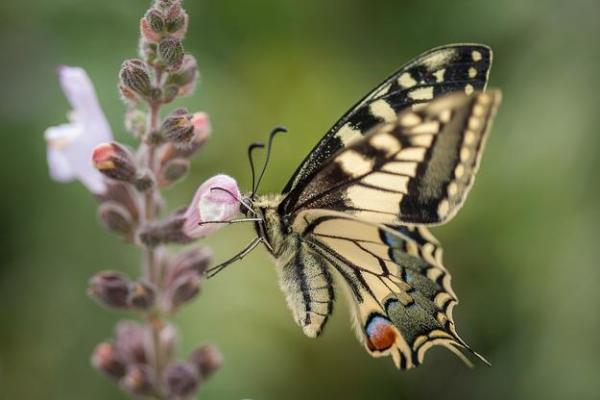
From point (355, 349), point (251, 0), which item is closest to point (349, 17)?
point (251, 0)

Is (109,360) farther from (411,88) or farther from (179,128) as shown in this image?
(411,88)

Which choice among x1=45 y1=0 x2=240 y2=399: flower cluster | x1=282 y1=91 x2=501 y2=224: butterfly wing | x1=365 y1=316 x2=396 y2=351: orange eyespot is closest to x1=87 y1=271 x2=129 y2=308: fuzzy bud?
x1=45 y1=0 x2=240 y2=399: flower cluster

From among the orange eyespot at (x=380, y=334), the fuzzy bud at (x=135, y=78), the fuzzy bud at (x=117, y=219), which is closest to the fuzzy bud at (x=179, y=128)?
the fuzzy bud at (x=135, y=78)

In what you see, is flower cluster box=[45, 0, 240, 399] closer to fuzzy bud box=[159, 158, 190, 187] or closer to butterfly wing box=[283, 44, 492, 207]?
fuzzy bud box=[159, 158, 190, 187]

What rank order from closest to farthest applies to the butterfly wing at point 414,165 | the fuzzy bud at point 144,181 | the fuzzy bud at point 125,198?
1. the butterfly wing at point 414,165
2. the fuzzy bud at point 144,181
3. the fuzzy bud at point 125,198

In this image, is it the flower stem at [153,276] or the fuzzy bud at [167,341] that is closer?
the flower stem at [153,276]

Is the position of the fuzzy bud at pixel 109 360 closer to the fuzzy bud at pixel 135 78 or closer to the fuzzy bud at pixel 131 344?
the fuzzy bud at pixel 131 344

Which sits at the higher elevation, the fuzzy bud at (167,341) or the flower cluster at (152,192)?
the flower cluster at (152,192)

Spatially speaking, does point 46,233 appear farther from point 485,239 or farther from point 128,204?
point 485,239
